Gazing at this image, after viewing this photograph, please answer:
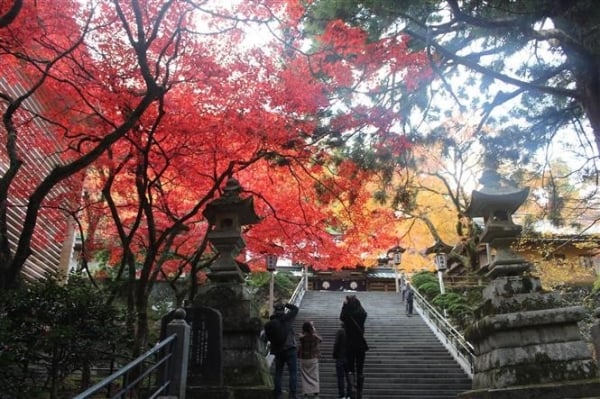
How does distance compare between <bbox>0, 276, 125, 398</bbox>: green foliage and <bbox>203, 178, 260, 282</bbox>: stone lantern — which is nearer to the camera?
<bbox>0, 276, 125, 398</bbox>: green foliage

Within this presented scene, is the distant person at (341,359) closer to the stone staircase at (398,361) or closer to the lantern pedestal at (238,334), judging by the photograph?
the lantern pedestal at (238,334)

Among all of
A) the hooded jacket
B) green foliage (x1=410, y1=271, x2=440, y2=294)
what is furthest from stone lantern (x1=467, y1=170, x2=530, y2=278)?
green foliage (x1=410, y1=271, x2=440, y2=294)

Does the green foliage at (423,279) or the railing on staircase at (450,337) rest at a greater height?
the green foliage at (423,279)

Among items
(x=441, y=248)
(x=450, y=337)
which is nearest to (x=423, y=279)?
(x=441, y=248)

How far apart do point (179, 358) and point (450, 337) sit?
11918 mm

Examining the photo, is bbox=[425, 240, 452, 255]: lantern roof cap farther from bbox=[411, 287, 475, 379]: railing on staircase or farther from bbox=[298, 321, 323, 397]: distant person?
bbox=[298, 321, 323, 397]: distant person

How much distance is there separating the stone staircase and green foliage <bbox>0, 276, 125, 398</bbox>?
16.6ft

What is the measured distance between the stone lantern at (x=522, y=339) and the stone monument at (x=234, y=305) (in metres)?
3.62

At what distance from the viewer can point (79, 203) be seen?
599 inches

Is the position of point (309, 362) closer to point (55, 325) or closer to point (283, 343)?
point (283, 343)

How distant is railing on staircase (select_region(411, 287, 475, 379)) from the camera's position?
13.2 meters

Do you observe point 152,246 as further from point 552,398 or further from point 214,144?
point 552,398

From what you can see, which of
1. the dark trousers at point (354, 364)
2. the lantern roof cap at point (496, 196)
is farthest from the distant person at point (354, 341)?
the lantern roof cap at point (496, 196)

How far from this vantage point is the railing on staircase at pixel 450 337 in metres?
13.2
